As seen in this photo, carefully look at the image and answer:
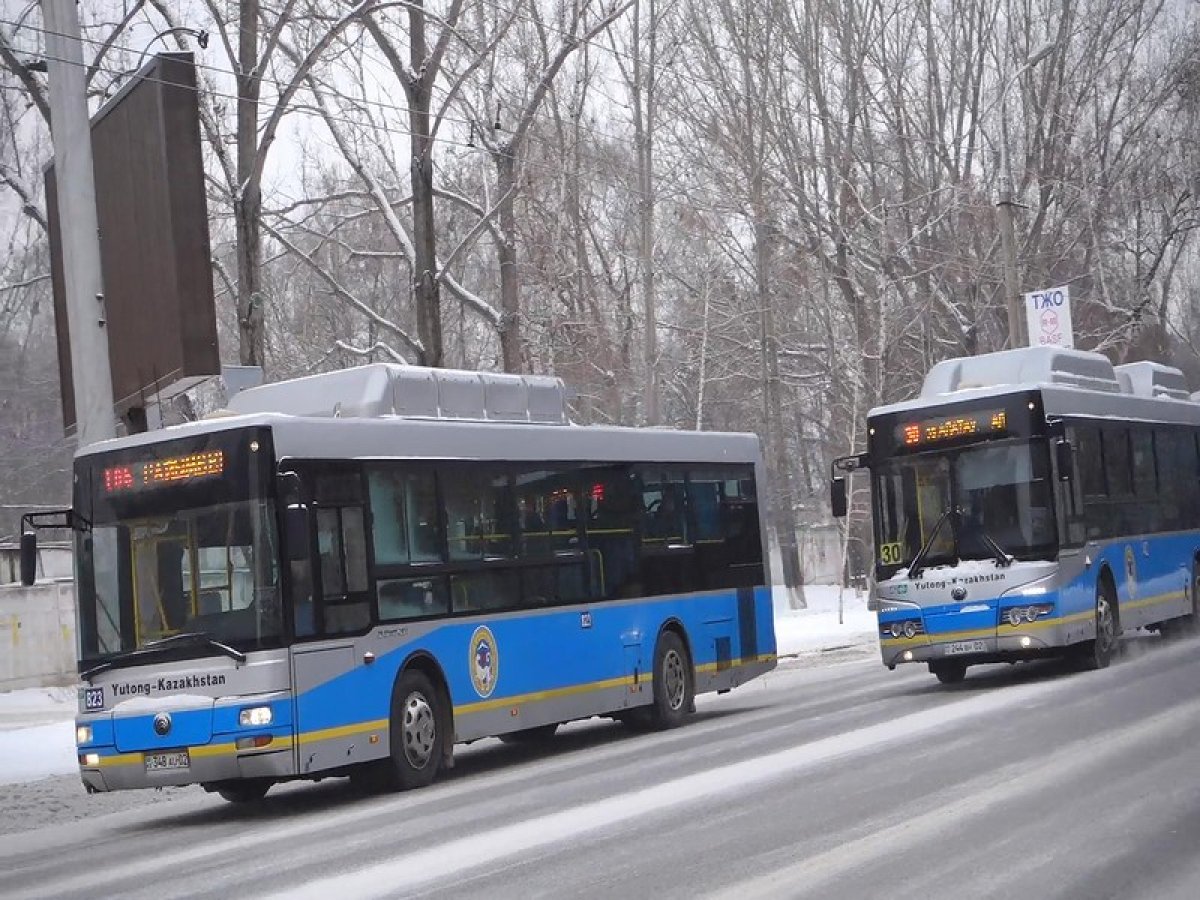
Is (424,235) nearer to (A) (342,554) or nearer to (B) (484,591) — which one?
(B) (484,591)

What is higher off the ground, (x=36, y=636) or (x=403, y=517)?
(x=403, y=517)

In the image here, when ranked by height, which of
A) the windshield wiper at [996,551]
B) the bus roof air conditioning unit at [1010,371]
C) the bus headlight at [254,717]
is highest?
the bus roof air conditioning unit at [1010,371]

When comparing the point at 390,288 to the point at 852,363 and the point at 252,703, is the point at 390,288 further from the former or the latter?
the point at 252,703

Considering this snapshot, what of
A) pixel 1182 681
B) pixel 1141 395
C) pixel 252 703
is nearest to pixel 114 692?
pixel 252 703

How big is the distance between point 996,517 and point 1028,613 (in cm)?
112

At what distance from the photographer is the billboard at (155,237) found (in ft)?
61.9

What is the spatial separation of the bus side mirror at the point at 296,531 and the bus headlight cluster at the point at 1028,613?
343 inches

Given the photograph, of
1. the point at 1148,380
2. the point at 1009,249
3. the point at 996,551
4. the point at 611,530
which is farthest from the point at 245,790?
the point at 1009,249

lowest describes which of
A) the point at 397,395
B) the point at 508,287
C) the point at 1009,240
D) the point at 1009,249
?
the point at 397,395

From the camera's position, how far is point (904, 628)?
65.2ft

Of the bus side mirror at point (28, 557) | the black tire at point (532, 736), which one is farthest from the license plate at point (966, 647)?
the bus side mirror at point (28, 557)

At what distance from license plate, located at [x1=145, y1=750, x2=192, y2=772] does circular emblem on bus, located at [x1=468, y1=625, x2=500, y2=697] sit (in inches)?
115

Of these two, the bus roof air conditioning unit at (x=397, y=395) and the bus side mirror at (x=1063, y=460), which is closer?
the bus roof air conditioning unit at (x=397, y=395)

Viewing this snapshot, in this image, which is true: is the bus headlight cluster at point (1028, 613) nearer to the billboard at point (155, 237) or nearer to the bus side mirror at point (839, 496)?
the bus side mirror at point (839, 496)
